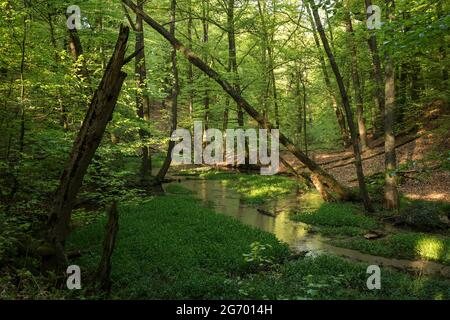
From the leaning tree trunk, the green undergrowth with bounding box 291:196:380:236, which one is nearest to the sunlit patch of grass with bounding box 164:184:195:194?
the green undergrowth with bounding box 291:196:380:236

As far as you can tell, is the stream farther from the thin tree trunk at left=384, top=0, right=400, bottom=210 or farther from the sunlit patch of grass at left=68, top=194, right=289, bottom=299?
the thin tree trunk at left=384, top=0, right=400, bottom=210

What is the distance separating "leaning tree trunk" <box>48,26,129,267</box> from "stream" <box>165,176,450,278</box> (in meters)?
7.41

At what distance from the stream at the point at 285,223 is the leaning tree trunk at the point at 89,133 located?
7.41 meters

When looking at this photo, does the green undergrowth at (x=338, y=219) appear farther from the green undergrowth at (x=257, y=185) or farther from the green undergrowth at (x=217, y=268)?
the green undergrowth at (x=257, y=185)

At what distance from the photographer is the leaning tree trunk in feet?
24.4

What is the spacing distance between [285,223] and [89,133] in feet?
34.1

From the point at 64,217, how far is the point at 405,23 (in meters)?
8.51

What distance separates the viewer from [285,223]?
51.6 feet

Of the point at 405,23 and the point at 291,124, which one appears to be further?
the point at 291,124

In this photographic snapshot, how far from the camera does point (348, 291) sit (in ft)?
26.9

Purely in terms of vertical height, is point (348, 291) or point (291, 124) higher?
point (291, 124)

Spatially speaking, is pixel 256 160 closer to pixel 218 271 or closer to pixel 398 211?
pixel 398 211

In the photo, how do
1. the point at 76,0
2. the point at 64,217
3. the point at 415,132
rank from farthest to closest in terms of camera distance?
1. the point at 415,132
2. the point at 76,0
3. the point at 64,217

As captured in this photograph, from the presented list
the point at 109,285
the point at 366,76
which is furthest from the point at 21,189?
the point at 366,76
